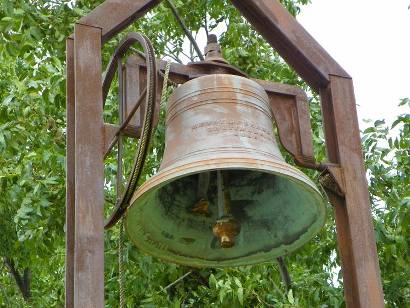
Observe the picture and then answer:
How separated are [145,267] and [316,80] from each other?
246 cm

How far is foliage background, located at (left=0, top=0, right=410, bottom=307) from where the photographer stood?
18.0 feet

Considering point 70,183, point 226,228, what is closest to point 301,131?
point 226,228

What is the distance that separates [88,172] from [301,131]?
1066 mm

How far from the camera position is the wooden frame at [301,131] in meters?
2.67

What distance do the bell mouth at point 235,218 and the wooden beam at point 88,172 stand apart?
45 centimetres

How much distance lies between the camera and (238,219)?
3.54 m

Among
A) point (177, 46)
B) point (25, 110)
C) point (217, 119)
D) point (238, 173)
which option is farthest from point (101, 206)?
point (177, 46)

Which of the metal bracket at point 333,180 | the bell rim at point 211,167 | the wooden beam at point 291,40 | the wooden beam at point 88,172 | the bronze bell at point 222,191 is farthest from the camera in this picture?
the wooden beam at point 291,40

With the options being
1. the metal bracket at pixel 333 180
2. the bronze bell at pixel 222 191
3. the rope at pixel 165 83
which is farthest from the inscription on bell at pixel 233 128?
the metal bracket at pixel 333 180

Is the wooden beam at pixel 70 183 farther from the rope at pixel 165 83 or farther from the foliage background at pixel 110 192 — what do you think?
the foliage background at pixel 110 192

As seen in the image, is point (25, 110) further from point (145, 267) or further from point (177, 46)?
point (177, 46)

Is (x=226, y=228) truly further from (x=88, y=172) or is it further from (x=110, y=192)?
(x=110, y=192)

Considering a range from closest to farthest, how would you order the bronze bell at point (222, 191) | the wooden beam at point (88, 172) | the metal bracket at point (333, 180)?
the wooden beam at point (88, 172)
the bronze bell at point (222, 191)
the metal bracket at point (333, 180)

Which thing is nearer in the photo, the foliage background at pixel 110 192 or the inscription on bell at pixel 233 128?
the inscription on bell at pixel 233 128
